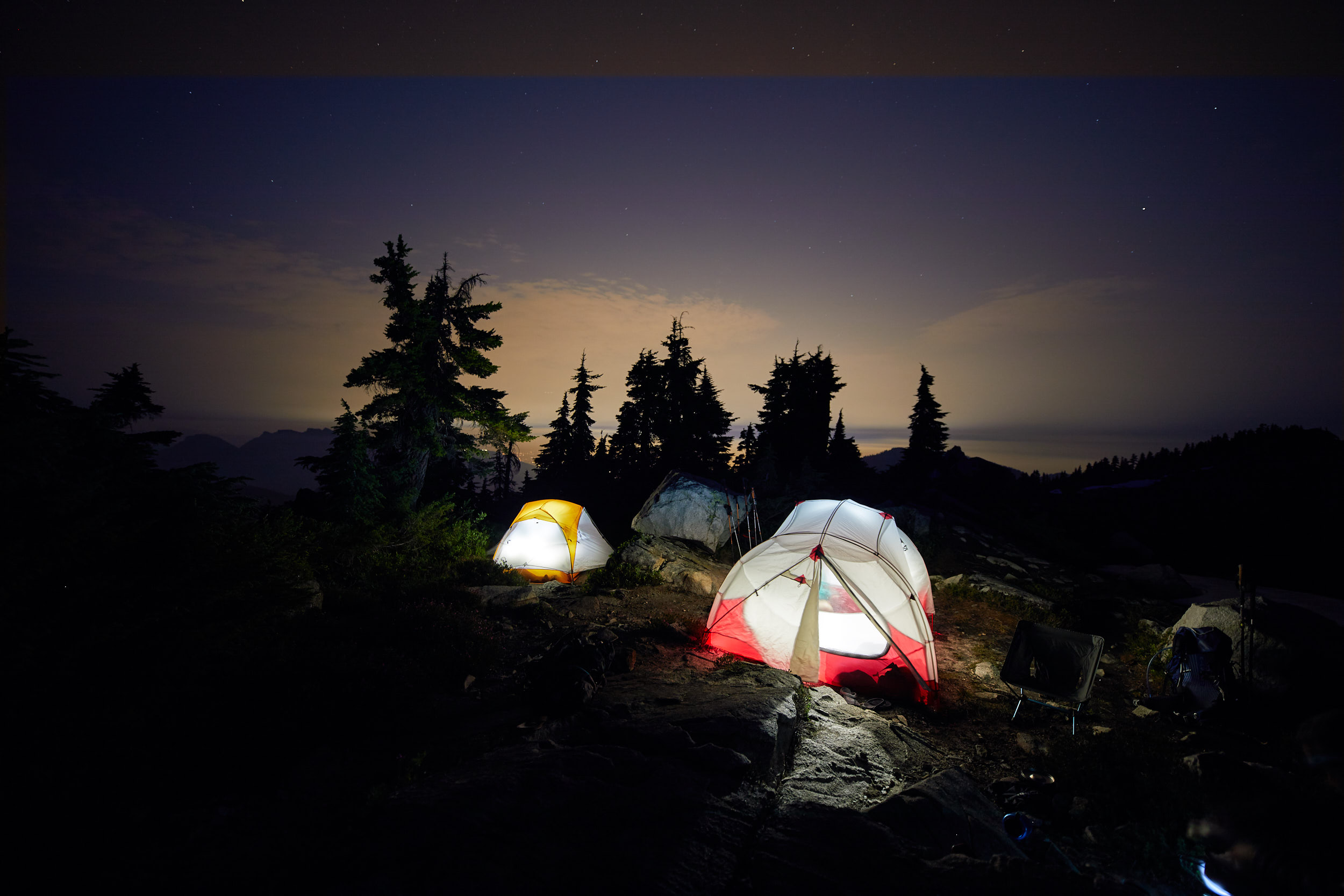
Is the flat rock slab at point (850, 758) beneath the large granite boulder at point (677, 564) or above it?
beneath

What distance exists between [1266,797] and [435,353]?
1849cm

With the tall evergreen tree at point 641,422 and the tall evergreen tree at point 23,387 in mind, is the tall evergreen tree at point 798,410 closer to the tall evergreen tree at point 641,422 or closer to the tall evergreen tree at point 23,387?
the tall evergreen tree at point 641,422

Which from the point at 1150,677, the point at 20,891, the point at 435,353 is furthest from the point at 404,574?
the point at 1150,677

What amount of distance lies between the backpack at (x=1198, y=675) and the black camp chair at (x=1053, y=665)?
757 mm

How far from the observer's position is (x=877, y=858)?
2.96 metres

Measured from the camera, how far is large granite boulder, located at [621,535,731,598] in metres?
12.5

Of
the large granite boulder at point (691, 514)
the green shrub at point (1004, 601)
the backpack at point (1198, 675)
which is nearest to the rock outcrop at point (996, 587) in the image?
the green shrub at point (1004, 601)

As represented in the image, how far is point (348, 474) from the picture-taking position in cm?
1270

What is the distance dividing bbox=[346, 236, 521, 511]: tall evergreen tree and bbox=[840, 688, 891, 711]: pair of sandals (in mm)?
13522

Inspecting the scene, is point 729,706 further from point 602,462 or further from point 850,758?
point 602,462

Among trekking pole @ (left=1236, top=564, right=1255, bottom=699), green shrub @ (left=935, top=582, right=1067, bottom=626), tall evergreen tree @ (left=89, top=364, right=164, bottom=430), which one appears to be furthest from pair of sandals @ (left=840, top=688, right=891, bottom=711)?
tall evergreen tree @ (left=89, top=364, right=164, bottom=430)

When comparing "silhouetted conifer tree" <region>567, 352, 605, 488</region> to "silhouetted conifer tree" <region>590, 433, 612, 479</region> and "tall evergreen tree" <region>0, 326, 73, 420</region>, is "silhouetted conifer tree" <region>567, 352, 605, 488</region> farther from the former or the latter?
"tall evergreen tree" <region>0, 326, 73, 420</region>

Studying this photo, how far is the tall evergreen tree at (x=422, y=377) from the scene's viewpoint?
47.5ft

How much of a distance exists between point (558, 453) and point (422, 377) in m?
26.0
